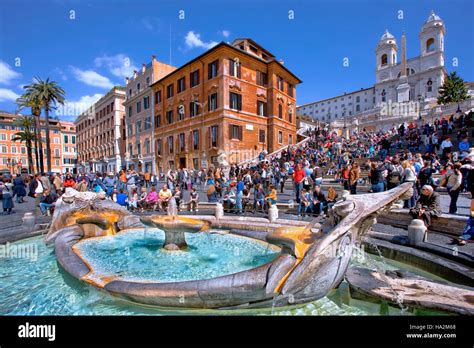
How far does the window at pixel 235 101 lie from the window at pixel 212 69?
10.6 ft

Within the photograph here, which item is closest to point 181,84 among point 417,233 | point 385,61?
point 417,233

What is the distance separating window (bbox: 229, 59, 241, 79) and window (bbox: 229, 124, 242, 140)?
593cm

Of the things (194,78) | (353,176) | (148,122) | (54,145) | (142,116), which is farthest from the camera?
(54,145)

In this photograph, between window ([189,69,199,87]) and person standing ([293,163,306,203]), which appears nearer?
person standing ([293,163,306,203])

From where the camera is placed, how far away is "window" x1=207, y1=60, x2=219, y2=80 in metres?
27.6

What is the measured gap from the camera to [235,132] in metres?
28.0

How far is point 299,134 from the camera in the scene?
4319 centimetres

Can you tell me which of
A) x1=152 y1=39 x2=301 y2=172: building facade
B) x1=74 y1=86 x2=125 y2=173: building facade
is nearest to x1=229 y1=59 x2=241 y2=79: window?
x1=152 y1=39 x2=301 y2=172: building facade

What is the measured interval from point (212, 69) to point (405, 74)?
62.6 meters

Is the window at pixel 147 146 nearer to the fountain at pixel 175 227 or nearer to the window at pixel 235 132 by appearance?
the window at pixel 235 132

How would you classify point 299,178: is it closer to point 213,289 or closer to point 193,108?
point 213,289

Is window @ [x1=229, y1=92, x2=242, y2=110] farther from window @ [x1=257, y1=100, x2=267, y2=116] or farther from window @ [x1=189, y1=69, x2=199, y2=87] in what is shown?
window @ [x1=189, y1=69, x2=199, y2=87]

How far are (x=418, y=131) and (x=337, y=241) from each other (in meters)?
25.1
